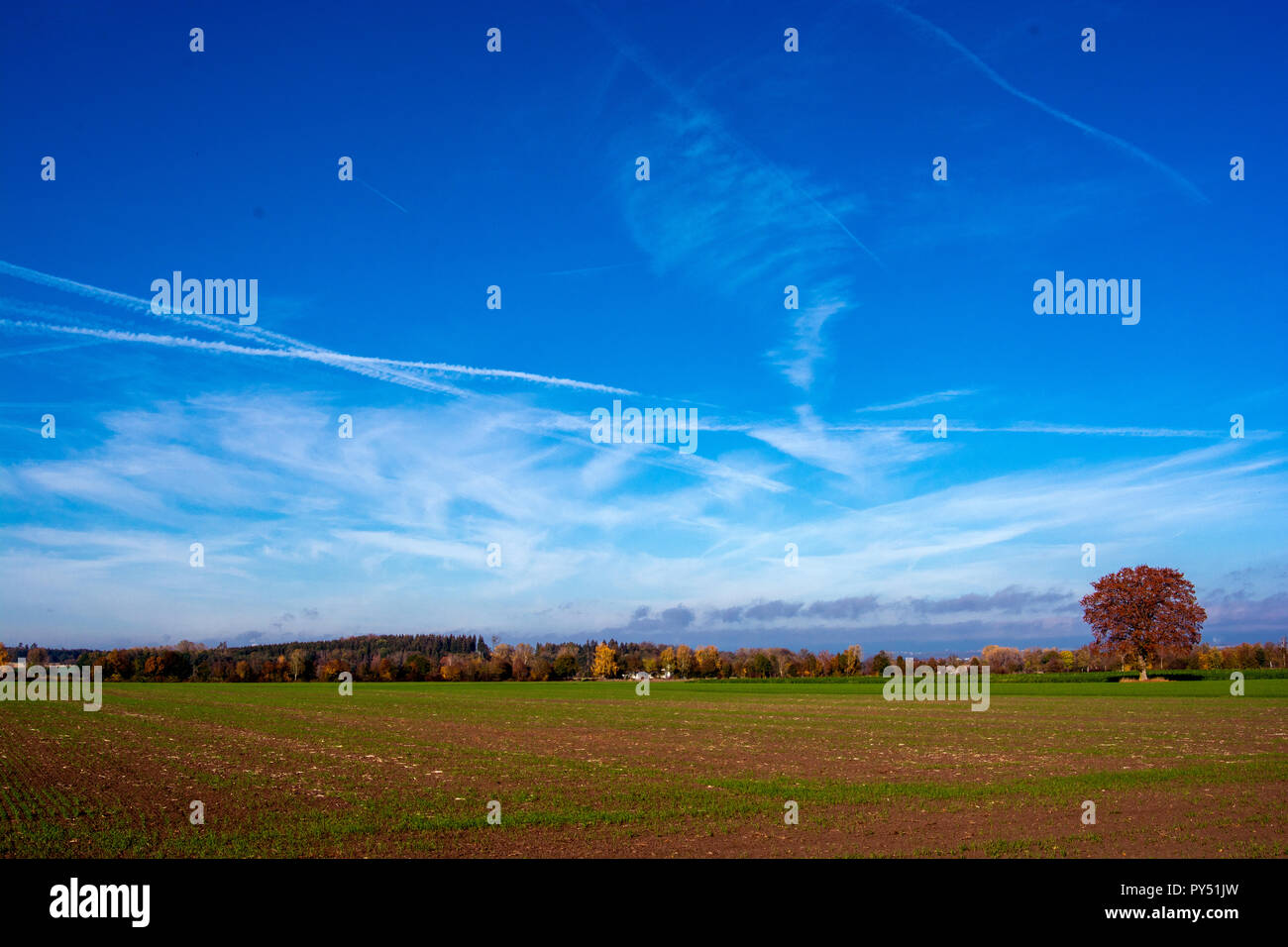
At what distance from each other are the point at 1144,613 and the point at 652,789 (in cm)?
10209

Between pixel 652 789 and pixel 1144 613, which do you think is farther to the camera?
pixel 1144 613

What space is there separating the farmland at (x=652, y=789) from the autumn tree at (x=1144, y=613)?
205ft

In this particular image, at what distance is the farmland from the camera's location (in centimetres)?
1576

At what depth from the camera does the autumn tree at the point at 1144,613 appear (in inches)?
3927

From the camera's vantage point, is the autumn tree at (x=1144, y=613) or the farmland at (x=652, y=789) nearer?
the farmland at (x=652, y=789)

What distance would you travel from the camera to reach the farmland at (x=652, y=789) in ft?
51.7

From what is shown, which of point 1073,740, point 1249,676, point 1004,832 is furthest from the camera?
point 1249,676

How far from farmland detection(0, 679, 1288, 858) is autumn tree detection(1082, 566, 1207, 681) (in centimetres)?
6254

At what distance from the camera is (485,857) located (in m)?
14.5

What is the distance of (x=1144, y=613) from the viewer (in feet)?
335

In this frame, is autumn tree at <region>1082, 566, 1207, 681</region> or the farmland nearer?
the farmland
